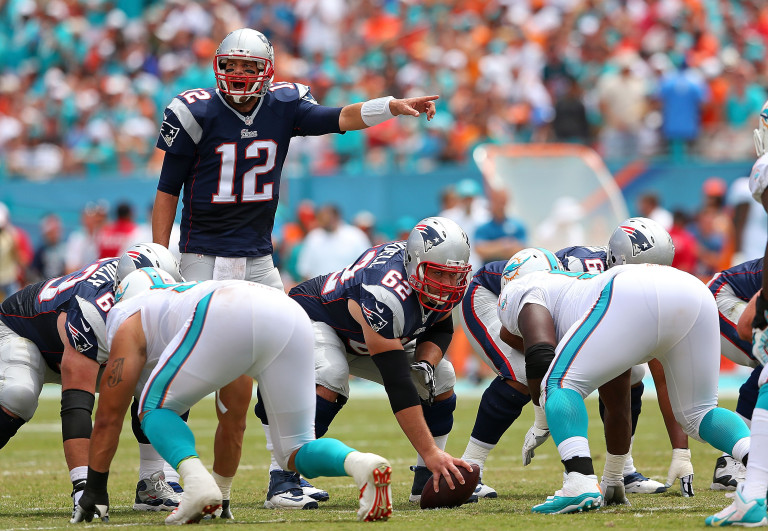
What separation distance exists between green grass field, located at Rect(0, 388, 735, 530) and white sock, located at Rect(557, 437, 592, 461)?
9.8 inches

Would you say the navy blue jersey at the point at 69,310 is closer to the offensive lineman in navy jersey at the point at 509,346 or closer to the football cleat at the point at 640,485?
the offensive lineman in navy jersey at the point at 509,346

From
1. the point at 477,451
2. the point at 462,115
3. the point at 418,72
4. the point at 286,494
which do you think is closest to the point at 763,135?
the point at 477,451

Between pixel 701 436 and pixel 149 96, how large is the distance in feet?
47.7

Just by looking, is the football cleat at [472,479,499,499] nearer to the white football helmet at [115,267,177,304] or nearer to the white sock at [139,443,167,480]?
the white sock at [139,443,167,480]

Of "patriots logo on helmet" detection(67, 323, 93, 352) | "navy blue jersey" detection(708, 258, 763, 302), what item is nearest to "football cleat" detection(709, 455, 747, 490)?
"navy blue jersey" detection(708, 258, 763, 302)

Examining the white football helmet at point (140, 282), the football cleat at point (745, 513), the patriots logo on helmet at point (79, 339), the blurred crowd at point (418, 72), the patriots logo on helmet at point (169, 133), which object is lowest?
the football cleat at point (745, 513)

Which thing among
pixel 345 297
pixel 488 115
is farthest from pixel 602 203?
pixel 345 297

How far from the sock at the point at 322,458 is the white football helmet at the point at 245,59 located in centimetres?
208

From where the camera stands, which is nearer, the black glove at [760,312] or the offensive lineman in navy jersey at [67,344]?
the black glove at [760,312]

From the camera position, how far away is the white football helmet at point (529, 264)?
6074 millimetres


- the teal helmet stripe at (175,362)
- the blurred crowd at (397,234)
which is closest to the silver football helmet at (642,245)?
the teal helmet stripe at (175,362)

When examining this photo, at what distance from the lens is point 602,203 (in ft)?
45.6

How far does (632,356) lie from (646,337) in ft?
0.33

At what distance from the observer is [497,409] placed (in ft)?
19.6
